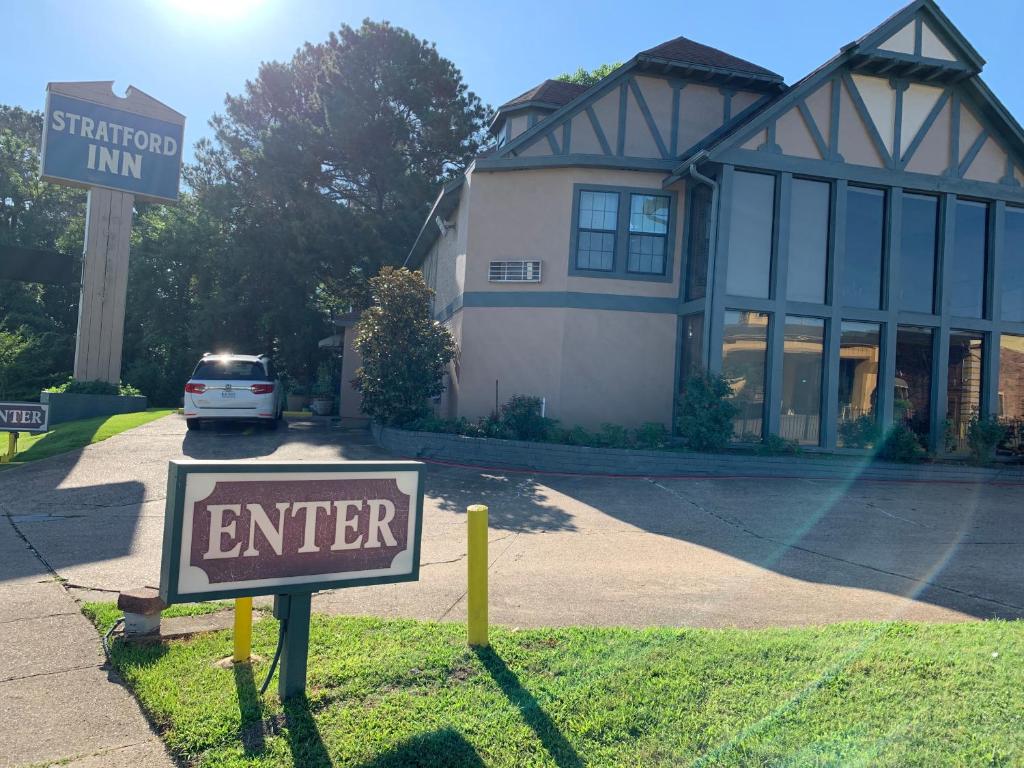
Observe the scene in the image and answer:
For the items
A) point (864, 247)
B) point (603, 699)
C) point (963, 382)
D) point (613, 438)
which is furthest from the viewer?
point (963, 382)

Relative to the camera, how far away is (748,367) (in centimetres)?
1354

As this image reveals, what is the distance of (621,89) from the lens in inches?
614

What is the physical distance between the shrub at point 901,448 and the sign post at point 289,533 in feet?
38.6

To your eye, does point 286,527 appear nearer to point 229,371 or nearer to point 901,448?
point 229,371

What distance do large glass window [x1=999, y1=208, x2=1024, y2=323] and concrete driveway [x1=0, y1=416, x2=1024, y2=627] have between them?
14.8 feet

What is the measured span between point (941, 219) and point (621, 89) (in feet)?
22.7

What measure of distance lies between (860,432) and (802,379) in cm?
143

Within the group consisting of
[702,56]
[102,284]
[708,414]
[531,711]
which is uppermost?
[702,56]

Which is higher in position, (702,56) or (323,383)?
(702,56)

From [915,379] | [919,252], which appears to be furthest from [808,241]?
[915,379]

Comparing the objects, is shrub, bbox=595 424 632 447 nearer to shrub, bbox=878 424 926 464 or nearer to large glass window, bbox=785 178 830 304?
large glass window, bbox=785 178 830 304

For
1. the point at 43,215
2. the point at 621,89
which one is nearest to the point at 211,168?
the point at 43,215

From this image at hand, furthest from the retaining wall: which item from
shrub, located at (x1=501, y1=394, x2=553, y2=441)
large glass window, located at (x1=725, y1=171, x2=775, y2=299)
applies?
large glass window, located at (x1=725, y1=171, x2=775, y2=299)

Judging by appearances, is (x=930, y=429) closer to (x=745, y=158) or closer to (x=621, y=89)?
(x=745, y=158)
